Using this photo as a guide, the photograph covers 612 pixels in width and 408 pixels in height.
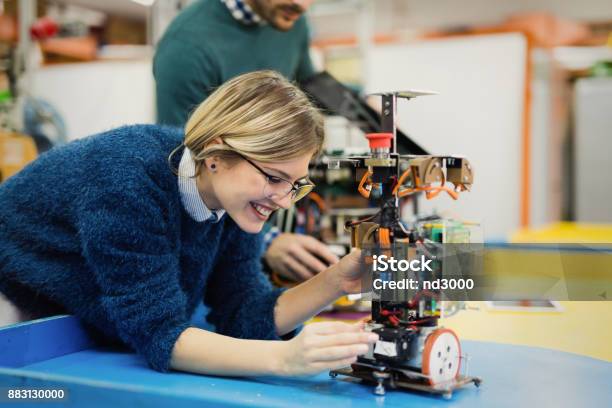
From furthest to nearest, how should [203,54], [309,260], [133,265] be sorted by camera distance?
[203,54] → [309,260] → [133,265]

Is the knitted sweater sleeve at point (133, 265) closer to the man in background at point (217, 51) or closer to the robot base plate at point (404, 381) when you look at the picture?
the robot base plate at point (404, 381)

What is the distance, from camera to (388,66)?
400cm

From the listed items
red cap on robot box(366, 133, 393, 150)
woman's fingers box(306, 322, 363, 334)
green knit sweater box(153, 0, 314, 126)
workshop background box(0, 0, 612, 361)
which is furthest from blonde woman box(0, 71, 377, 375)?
workshop background box(0, 0, 612, 361)

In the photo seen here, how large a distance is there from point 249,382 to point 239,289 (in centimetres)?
36

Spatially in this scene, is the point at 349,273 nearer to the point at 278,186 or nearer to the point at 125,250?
the point at 278,186

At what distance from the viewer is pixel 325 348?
2.55ft

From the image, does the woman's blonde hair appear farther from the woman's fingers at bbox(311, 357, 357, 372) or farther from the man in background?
the man in background

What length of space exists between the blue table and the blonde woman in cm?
3

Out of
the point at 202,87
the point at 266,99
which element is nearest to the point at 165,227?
the point at 266,99

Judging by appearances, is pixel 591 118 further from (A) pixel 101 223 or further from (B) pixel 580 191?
(A) pixel 101 223

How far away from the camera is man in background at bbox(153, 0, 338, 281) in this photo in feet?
4.86

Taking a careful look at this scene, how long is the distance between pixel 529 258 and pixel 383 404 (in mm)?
818


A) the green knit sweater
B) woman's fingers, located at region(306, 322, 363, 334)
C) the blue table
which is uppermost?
the green knit sweater

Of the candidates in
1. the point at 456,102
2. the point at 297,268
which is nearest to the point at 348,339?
the point at 297,268
